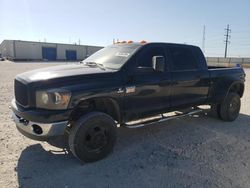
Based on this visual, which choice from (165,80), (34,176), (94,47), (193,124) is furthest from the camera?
(94,47)

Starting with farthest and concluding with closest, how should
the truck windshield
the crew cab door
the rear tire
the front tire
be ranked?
1. the rear tire
2. the truck windshield
3. the crew cab door
4. the front tire

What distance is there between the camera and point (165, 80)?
4785 millimetres

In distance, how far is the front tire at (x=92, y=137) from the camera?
371 cm

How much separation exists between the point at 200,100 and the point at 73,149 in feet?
11.1

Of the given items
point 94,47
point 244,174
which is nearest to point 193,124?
point 244,174

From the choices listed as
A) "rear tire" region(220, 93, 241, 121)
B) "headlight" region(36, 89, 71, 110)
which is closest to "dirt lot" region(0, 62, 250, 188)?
"rear tire" region(220, 93, 241, 121)

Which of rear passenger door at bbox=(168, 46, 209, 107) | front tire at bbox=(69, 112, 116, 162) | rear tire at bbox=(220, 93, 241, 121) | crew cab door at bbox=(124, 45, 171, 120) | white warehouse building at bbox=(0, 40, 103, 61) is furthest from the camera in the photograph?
white warehouse building at bbox=(0, 40, 103, 61)

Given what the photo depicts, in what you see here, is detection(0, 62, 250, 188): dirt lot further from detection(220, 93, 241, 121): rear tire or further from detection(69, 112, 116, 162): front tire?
detection(220, 93, 241, 121): rear tire

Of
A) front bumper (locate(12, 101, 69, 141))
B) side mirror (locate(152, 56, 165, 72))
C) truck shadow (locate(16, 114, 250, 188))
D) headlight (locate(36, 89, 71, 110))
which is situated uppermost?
side mirror (locate(152, 56, 165, 72))

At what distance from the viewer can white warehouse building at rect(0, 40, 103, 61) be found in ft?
158

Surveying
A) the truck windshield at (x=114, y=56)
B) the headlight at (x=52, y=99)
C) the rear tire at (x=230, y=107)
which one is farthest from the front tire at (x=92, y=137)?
the rear tire at (x=230, y=107)

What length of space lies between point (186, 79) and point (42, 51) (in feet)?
169

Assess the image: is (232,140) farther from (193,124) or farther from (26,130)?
(26,130)

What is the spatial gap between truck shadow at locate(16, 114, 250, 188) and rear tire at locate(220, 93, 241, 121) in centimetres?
94
